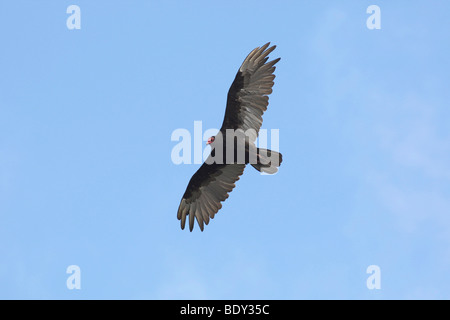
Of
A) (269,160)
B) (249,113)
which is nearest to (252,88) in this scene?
(249,113)

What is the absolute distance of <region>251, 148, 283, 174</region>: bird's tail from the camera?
12.2 meters

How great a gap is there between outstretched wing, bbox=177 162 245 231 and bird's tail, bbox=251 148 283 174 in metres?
0.86

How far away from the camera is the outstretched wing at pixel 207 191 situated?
1314cm

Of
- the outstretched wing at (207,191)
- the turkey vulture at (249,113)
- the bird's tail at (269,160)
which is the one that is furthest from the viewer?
the outstretched wing at (207,191)

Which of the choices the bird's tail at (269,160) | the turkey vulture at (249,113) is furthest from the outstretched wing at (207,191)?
the bird's tail at (269,160)

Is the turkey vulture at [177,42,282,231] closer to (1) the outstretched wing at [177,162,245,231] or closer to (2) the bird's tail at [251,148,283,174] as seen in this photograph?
(2) the bird's tail at [251,148,283,174]

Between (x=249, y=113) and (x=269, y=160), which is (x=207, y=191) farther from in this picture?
(x=249, y=113)

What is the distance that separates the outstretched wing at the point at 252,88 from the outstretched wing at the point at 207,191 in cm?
106

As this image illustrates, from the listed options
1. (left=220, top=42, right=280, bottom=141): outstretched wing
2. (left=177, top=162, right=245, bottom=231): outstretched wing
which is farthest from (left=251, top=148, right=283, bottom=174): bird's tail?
(left=177, top=162, right=245, bottom=231): outstretched wing

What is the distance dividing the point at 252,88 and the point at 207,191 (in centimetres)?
234

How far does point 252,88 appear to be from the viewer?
12.5m

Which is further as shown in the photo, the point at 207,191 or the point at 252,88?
the point at 207,191

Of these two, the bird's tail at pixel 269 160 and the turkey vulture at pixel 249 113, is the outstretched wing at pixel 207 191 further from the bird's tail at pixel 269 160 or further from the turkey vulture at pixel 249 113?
the bird's tail at pixel 269 160
